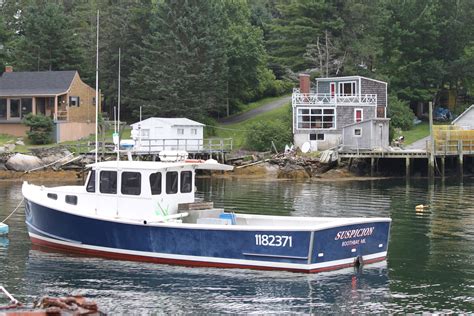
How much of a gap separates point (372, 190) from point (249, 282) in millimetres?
29548

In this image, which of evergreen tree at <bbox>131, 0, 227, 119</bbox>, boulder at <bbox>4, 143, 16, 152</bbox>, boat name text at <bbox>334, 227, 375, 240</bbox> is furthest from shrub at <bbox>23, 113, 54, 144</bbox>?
boat name text at <bbox>334, 227, 375, 240</bbox>

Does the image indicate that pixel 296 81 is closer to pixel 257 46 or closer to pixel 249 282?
pixel 257 46

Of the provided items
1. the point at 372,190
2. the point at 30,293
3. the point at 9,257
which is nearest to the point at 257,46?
the point at 372,190

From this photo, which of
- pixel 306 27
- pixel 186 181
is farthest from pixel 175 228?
pixel 306 27

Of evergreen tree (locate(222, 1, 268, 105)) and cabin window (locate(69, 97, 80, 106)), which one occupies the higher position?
evergreen tree (locate(222, 1, 268, 105))

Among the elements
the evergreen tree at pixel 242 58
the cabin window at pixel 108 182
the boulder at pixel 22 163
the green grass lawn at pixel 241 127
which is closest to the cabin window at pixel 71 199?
the cabin window at pixel 108 182

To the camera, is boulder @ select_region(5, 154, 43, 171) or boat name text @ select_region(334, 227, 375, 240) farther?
boulder @ select_region(5, 154, 43, 171)

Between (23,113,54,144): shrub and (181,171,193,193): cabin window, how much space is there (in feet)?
144

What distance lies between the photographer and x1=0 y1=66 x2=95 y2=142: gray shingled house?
76312mm

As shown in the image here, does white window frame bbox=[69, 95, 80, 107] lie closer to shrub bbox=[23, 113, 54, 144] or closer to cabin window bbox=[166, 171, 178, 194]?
shrub bbox=[23, 113, 54, 144]

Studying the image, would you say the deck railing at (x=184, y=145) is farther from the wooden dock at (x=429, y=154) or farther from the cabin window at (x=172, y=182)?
the cabin window at (x=172, y=182)

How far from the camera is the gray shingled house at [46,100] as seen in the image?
250ft

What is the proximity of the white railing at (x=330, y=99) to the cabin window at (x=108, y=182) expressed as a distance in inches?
1610

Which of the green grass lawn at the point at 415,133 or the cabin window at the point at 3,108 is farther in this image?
the cabin window at the point at 3,108
